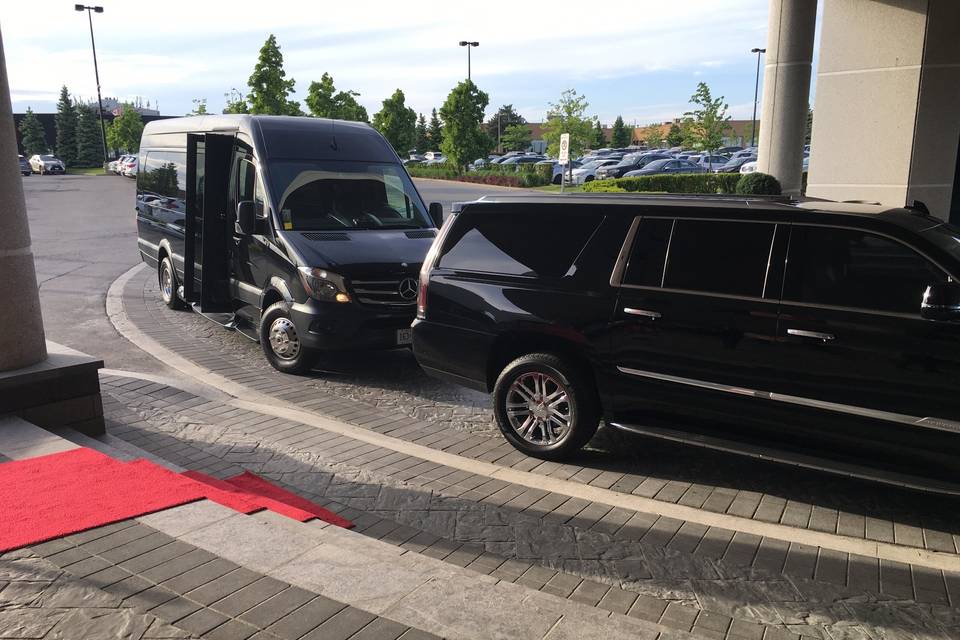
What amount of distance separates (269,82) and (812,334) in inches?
2146

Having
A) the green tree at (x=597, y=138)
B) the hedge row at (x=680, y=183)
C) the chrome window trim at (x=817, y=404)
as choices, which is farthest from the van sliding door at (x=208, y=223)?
the green tree at (x=597, y=138)

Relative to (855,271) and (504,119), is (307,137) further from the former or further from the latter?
(504,119)

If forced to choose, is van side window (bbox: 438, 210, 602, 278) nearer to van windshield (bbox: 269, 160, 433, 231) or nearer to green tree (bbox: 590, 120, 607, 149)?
van windshield (bbox: 269, 160, 433, 231)

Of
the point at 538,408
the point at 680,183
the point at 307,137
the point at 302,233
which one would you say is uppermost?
the point at 307,137

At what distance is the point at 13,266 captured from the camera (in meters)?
5.66

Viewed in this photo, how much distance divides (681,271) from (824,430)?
136 centimetres

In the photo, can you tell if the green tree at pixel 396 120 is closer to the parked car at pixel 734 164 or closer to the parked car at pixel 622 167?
the parked car at pixel 622 167

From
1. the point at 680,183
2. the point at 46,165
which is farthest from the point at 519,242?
the point at 46,165

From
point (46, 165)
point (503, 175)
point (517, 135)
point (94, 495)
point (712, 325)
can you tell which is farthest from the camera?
point (517, 135)

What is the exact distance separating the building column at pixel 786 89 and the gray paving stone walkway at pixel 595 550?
12672 mm

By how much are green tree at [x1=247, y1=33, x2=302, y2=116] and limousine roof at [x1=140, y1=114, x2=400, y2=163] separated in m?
46.8

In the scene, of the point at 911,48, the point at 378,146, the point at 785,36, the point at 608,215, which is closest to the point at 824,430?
the point at 608,215

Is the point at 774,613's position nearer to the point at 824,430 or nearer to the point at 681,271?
the point at 824,430

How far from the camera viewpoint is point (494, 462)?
19.7ft
